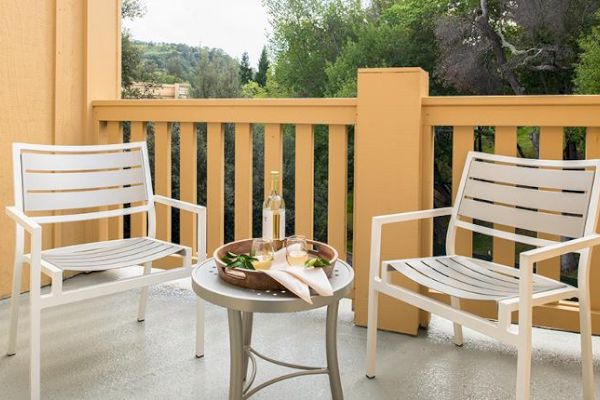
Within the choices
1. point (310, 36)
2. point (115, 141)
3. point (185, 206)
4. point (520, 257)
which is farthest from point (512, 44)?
point (520, 257)

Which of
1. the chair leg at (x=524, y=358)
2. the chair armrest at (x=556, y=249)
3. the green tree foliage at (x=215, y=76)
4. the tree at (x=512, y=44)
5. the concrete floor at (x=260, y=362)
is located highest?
the tree at (x=512, y=44)

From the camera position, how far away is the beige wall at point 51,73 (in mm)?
2664

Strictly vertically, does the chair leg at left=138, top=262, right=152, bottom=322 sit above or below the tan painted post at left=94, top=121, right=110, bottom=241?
below

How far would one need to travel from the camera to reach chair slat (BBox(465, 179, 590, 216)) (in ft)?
5.89

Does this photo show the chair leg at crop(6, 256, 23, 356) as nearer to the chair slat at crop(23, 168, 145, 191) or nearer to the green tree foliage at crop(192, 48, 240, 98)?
the chair slat at crop(23, 168, 145, 191)

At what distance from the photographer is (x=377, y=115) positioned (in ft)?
7.55

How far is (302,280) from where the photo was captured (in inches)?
55.5

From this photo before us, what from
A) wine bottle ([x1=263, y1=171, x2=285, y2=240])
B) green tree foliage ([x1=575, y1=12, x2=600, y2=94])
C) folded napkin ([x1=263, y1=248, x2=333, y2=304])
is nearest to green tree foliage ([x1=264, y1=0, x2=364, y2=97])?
green tree foliage ([x1=575, y1=12, x2=600, y2=94])

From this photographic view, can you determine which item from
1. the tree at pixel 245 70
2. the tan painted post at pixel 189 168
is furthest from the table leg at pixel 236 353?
the tree at pixel 245 70

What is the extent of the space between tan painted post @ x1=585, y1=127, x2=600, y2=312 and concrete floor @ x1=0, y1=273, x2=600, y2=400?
19 cm

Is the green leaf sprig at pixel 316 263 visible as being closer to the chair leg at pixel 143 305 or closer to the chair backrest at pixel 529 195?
the chair backrest at pixel 529 195

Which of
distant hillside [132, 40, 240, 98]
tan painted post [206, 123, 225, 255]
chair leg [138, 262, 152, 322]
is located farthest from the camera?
distant hillside [132, 40, 240, 98]

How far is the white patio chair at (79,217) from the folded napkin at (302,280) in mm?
642

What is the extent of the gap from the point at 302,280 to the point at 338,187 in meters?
1.16
